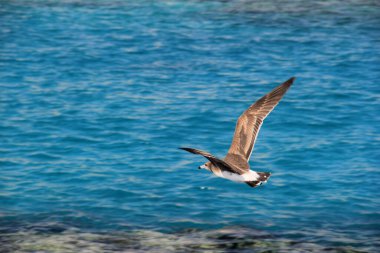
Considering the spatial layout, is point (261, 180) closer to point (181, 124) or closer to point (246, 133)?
point (246, 133)

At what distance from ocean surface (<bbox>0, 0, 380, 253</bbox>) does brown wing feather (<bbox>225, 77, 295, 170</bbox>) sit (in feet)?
4.90

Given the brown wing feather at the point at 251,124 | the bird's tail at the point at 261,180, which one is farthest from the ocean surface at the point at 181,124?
the brown wing feather at the point at 251,124

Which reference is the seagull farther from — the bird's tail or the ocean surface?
the ocean surface

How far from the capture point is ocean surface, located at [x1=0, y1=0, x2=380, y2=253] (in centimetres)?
1457

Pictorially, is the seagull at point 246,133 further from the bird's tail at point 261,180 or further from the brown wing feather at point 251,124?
the bird's tail at point 261,180

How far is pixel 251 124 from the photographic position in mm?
14109

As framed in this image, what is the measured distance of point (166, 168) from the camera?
17.2m

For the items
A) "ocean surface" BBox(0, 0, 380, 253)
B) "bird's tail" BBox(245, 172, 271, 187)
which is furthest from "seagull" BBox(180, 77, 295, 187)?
"ocean surface" BBox(0, 0, 380, 253)

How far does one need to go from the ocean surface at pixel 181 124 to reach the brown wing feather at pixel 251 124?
149 centimetres

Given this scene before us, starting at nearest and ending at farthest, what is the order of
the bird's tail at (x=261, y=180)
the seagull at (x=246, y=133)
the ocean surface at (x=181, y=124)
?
1. the bird's tail at (x=261, y=180)
2. the seagull at (x=246, y=133)
3. the ocean surface at (x=181, y=124)

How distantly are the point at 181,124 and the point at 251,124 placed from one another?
5.74 m

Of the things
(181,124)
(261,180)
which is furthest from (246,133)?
(181,124)

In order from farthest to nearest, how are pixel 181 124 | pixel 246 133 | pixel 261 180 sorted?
pixel 181 124 < pixel 246 133 < pixel 261 180

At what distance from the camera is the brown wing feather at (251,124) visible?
13930 mm
